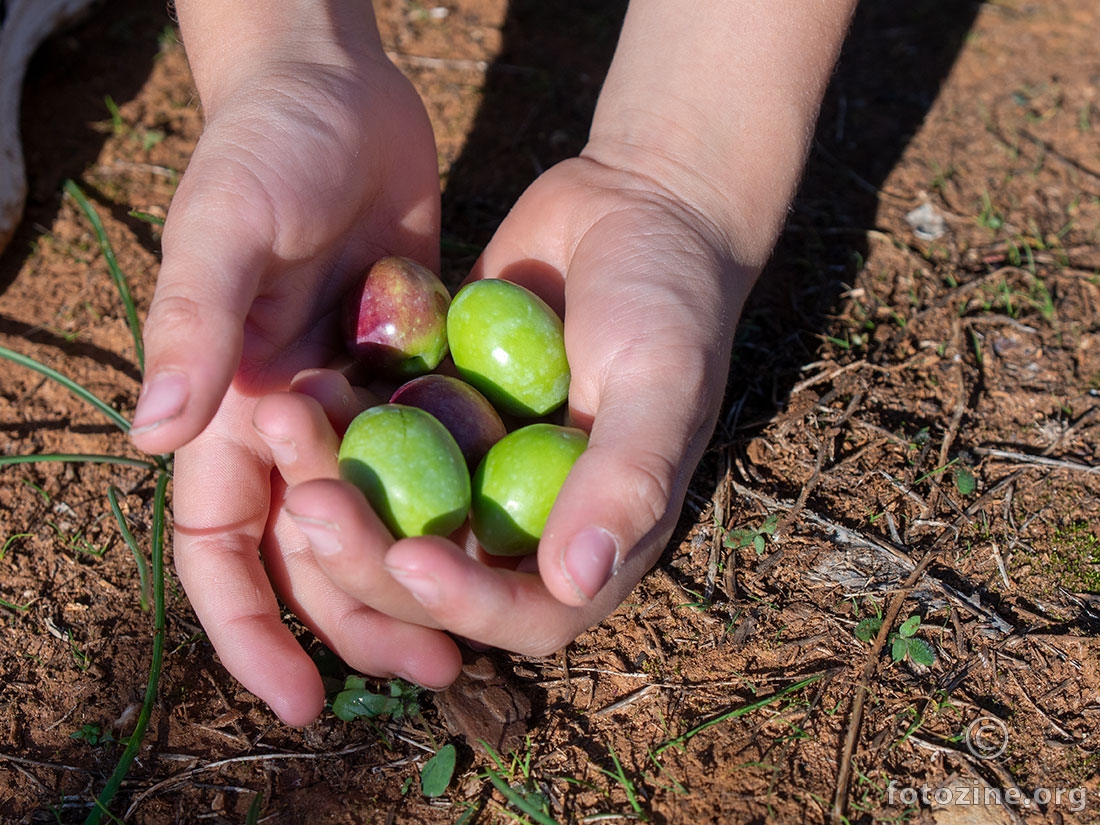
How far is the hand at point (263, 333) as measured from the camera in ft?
6.20

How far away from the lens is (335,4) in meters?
2.87

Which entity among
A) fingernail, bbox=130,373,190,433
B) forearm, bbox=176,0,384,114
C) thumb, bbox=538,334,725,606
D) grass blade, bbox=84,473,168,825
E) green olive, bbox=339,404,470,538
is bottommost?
grass blade, bbox=84,473,168,825

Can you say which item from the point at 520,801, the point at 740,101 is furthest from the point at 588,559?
the point at 740,101

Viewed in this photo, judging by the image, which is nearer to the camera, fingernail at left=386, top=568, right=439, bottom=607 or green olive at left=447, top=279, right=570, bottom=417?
fingernail at left=386, top=568, right=439, bottom=607

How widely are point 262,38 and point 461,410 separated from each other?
4.10 ft

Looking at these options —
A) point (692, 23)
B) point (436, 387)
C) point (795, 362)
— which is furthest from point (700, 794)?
point (692, 23)

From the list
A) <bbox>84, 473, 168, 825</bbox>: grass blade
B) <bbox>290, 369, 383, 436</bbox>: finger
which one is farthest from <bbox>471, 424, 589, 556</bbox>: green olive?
<bbox>84, 473, 168, 825</bbox>: grass blade

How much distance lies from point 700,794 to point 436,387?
1.12 metres

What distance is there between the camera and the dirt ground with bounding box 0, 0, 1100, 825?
6.91 feet

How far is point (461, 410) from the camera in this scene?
2307 millimetres

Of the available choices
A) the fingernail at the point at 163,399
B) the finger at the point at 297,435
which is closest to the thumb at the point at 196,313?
the fingernail at the point at 163,399

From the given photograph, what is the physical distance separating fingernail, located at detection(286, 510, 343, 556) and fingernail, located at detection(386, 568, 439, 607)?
122 millimetres

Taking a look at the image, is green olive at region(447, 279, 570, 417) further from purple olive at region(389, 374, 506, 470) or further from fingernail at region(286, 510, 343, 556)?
fingernail at region(286, 510, 343, 556)

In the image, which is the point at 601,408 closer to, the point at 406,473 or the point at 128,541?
the point at 406,473
